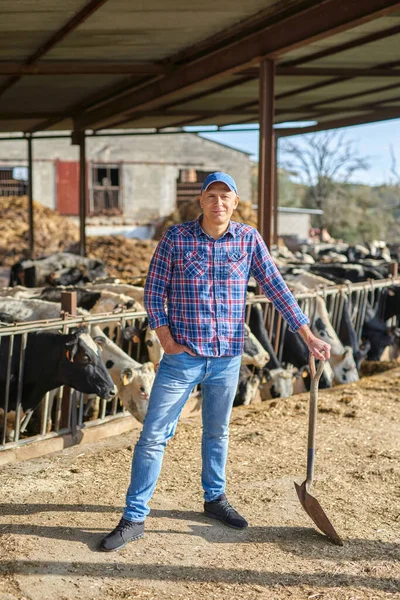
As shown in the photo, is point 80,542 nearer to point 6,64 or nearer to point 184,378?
point 184,378

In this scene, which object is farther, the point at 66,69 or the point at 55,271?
the point at 55,271

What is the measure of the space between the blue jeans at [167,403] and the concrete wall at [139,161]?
28.8 meters

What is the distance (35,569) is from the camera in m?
3.83

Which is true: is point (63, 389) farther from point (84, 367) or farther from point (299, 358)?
point (299, 358)

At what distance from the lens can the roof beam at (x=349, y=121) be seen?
→ 14.4 meters

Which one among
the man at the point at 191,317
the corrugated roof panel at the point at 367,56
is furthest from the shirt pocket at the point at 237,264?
the corrugated roof panel at the point at 367,56

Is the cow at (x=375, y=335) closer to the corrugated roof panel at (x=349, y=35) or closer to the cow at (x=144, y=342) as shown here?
the corrugated roof panel at (x=349, y=35)

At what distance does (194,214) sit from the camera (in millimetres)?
27891

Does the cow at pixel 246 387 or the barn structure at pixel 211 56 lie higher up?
the barn structure at pixel 211 56

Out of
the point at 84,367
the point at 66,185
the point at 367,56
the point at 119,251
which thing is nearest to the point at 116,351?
the point at 84,367

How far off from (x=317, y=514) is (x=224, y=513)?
0.53 metres

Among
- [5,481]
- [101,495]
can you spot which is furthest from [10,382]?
[101,495]

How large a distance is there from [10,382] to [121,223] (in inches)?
1022

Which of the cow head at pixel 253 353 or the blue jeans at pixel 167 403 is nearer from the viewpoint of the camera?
the blue jeans at pixel 167 403
